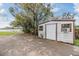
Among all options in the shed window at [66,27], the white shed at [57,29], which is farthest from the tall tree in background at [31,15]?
the shed window at [66,27]

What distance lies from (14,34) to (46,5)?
45 centimetres

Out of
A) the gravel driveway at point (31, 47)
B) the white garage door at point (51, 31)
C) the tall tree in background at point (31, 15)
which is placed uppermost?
the tall tree in background at point (31, 15)

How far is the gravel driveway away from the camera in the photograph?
2236mm

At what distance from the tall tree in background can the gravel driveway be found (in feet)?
0.34

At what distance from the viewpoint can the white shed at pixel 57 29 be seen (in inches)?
88.2

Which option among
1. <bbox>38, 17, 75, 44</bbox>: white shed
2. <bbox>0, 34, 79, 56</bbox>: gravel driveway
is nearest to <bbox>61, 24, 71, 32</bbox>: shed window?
<bbox>38, 17, 75, 44</bbox>: white shed

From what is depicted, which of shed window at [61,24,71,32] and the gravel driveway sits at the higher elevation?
shed window at [61,24,71,32]

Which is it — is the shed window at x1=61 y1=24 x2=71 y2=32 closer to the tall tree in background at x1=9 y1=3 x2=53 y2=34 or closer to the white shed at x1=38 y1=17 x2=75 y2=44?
the white shed at x1=38 y1=17 x2=75 y2=44

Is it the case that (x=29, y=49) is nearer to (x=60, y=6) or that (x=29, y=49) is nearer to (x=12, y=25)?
(x=12, y=25)

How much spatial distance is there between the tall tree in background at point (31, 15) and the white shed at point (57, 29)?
6 centimetres

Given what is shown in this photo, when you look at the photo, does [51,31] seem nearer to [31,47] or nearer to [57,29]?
[57,29]

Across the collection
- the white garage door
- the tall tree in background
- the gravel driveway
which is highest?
the tall tree in background

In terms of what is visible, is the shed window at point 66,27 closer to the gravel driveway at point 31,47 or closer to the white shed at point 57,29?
the white shed at point 57,29

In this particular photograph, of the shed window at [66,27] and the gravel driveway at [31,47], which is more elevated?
the shed window at [66,27]
